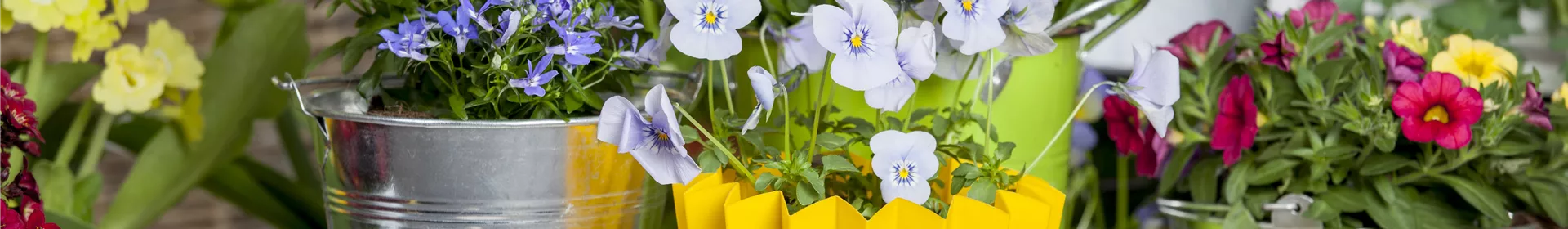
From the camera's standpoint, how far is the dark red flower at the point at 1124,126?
71 centimetres

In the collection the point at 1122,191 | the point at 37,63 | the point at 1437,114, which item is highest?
the point at 1437,114

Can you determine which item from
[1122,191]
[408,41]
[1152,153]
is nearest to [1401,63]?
[1152,153]

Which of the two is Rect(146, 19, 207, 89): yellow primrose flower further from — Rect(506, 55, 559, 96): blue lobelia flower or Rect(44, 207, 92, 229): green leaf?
Rect(506, 55, 559, 96): blue lobelia flower

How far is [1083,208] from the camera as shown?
95cm

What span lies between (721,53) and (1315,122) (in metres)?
0.44

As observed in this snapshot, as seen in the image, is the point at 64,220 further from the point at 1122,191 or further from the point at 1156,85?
the point at 1122,191

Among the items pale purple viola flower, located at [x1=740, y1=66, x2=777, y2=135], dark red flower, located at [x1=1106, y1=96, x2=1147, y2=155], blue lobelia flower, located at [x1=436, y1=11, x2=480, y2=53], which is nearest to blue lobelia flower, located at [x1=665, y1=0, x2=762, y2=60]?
pale purple viola flower, located at [x1=740, y1=66, x2=777, y2=135]

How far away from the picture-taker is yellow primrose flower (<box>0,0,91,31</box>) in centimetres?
67

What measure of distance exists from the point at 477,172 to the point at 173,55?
0.36 m

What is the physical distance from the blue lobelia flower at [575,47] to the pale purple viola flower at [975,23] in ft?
0.58

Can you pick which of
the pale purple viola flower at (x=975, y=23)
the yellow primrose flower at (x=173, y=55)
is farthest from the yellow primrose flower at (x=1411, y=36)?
the yellow primrose flower at (x=173, y=55)

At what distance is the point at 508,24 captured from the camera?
523 millimetres

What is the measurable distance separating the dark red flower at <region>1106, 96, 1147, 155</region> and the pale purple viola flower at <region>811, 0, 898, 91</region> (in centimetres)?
31

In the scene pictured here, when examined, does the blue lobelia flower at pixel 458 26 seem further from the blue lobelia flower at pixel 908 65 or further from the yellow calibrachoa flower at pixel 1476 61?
the yellow calibrachoa flower at pixel 1476 61
